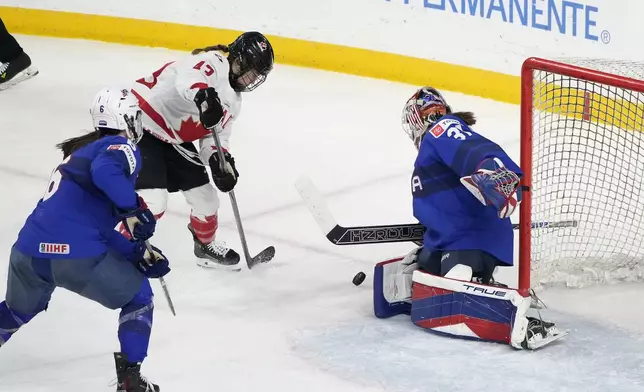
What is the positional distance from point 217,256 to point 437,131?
3.53ft

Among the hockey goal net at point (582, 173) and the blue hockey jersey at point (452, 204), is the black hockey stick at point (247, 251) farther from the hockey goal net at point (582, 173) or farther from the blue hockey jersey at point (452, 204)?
the hockey goal net at point (582, 173)

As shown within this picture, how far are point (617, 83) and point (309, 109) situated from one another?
9.26 ft

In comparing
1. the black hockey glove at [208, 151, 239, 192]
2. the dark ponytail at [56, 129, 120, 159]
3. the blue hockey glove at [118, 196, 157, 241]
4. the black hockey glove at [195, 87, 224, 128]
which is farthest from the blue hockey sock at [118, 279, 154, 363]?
the black hockey glove at [208, 151, 239, 192]

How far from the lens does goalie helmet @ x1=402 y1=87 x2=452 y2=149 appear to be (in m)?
3.29

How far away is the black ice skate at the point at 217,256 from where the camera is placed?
3854 millimetres

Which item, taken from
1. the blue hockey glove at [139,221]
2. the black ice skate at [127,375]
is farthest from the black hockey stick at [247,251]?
the black ice skate at [127,375]

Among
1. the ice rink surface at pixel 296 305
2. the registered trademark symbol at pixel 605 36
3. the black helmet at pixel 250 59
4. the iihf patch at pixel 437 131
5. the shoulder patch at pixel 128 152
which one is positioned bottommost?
the ice rink surface at pixel 296 305

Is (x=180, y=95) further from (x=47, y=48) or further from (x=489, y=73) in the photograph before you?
(x=47, y=48)

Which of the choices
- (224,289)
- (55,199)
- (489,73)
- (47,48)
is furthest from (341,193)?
(47,48)

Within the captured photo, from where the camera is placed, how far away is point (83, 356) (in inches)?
121

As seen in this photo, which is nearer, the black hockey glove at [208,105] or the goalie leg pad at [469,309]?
the goalie leg pad at [469,309]

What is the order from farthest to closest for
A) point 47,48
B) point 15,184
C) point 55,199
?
point 47,48 < point 15,184 < point 55,199

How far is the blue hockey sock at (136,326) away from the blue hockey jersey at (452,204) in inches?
36.6

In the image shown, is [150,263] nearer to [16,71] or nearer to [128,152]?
[128,152]
